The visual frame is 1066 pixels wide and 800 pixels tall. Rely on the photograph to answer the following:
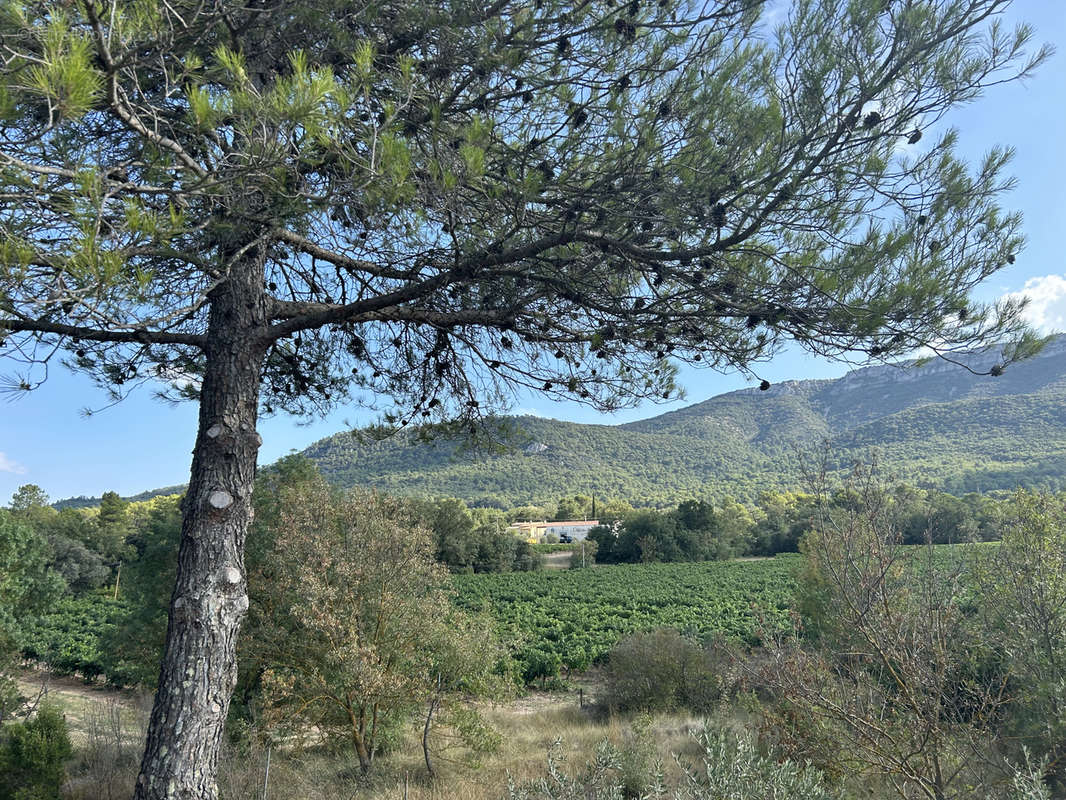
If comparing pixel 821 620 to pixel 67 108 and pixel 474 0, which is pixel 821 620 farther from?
pixel 67 108

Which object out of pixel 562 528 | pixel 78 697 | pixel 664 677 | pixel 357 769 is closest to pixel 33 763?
pixel 357 769

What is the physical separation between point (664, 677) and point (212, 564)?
418 inches

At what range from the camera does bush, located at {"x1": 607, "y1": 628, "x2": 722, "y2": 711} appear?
1178cm

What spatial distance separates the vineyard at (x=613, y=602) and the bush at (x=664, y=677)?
199 centimetres

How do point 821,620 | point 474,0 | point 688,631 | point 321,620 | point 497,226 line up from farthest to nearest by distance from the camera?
1. point 688,631
2. point 821,620
3. point 321,620
4. point 497,226
5. point 474,0

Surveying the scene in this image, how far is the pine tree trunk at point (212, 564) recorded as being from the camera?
10.6 ft

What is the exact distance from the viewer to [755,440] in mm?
91250

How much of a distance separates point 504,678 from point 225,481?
568 cm

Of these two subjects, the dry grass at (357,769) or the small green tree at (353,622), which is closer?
the dry grass at (357,769)

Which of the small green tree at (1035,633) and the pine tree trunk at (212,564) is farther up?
the pine tree trunk at (212,564)

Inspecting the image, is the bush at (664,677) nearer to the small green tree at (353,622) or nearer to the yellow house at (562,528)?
the small green tree at (353,622)

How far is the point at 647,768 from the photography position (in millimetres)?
6113

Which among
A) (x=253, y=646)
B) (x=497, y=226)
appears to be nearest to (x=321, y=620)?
(x=253, y=646)

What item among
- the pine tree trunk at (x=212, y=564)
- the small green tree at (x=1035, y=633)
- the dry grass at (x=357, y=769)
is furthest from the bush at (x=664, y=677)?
the pine tree trunk at (x=212, y=564)
